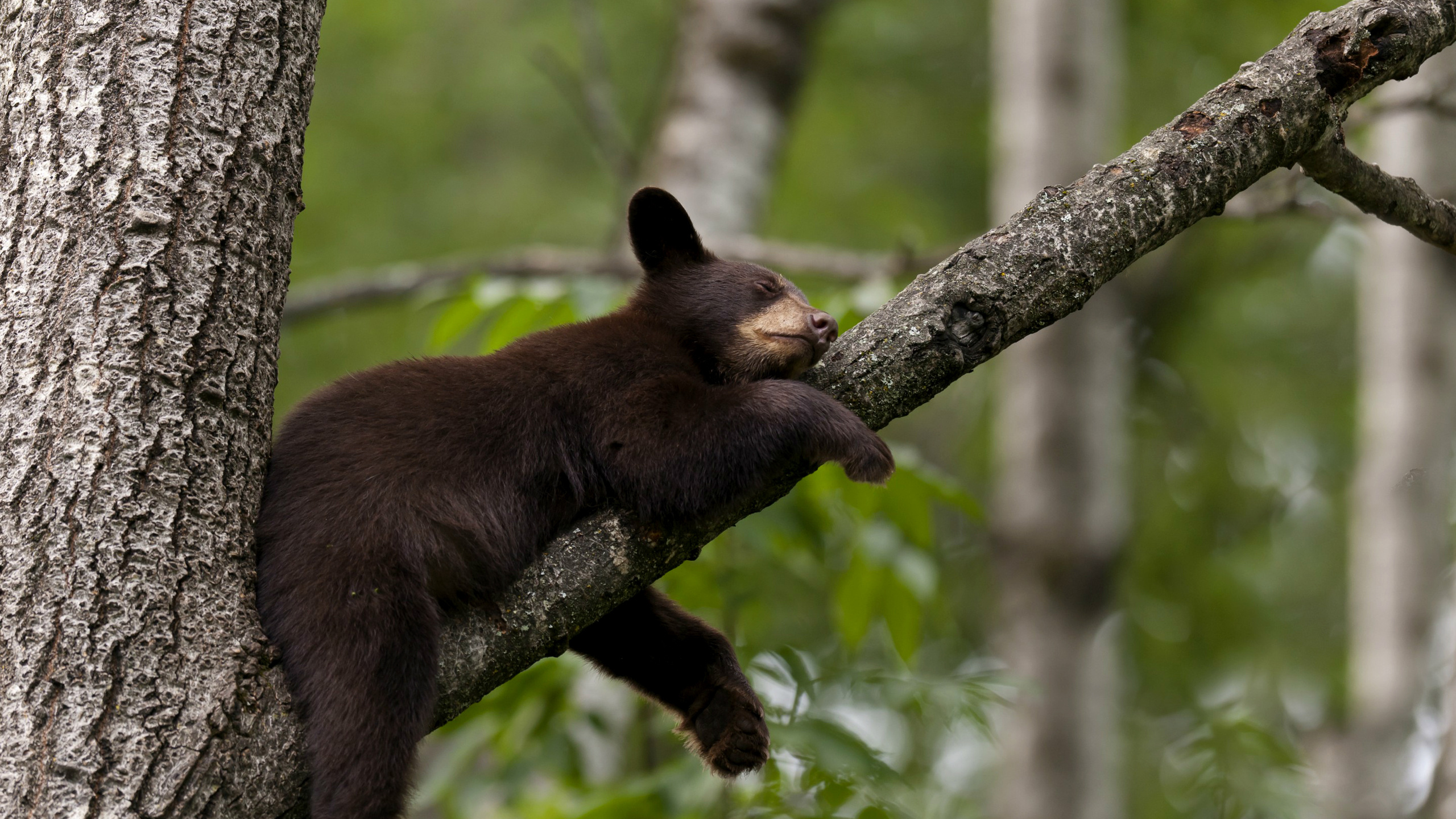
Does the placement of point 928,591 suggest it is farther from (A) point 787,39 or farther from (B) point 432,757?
(B) point 432,757

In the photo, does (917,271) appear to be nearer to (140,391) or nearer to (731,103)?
(731,103)

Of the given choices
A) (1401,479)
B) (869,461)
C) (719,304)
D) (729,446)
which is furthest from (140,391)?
(1401,479)

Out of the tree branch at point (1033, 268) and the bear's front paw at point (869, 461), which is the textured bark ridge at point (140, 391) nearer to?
the tree branch at point (1033, 268)

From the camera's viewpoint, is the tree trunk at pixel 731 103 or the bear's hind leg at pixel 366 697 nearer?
the bear's hind leg at pixel 366 697

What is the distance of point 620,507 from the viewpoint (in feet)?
9.58

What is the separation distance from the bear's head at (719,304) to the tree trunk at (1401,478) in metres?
4.28

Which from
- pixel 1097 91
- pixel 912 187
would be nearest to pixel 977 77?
pixel 912 187

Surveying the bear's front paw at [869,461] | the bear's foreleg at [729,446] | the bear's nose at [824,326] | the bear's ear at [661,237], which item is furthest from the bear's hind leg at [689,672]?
the bear's ear at [661,237]

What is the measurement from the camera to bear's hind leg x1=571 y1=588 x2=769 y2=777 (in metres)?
3.46

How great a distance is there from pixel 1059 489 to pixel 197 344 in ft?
17.0

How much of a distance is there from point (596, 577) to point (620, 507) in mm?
262

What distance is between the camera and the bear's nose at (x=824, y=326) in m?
3.80

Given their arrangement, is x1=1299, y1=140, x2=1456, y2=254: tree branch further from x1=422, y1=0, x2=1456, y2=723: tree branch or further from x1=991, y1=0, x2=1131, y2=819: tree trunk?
x1=991, y1=0, x2=1131, y2=819: tree trunk

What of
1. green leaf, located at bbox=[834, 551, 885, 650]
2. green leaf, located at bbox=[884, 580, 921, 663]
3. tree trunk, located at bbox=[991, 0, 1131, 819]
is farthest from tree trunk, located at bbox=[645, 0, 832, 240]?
green leaf, located at bbox=[884, 580, 921, 663]
